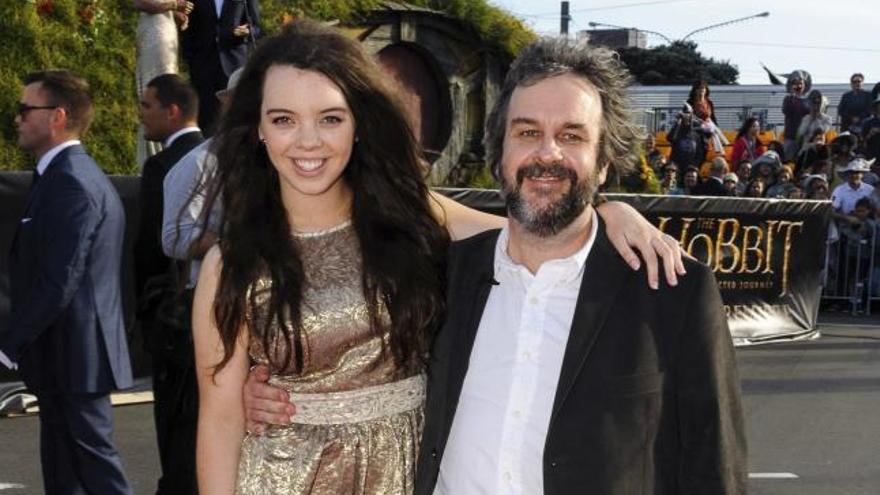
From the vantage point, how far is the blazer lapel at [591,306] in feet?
7.99

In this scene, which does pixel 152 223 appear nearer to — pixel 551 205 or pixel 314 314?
pixel 314 314

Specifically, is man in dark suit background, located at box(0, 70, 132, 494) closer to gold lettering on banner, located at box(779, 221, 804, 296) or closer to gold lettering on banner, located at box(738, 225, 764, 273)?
gold lettering on banner, located at box(738, 225, 764, 273)

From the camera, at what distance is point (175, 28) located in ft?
28.2

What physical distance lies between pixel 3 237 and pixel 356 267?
233 inches

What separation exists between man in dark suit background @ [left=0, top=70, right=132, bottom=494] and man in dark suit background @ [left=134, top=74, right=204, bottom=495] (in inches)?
8.0

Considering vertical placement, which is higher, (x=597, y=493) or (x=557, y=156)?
(x=557, y=156)

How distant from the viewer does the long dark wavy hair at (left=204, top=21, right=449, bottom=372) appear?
2.86 metres

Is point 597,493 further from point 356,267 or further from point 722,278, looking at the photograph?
point 722,278

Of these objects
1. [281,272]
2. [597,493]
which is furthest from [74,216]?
[597,493]

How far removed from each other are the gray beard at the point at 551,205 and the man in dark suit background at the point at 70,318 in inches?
126

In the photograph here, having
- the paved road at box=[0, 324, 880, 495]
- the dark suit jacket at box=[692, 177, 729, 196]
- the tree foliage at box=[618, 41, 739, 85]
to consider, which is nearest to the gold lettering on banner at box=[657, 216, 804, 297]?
the paved road at box=[0, 324, 880, 495]

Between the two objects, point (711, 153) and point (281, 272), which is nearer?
point (281, 272)

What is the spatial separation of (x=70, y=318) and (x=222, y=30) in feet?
10.3

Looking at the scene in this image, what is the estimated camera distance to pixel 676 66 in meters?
54.6
